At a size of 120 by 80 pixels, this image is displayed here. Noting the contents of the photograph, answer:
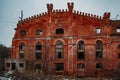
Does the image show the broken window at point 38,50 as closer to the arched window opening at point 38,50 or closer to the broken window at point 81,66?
the arched window opening at point 38,50

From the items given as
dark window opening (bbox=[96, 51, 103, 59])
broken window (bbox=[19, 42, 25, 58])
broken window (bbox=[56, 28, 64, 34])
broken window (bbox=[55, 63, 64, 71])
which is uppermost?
broken window (bbox=[56, 28, 64, 34])

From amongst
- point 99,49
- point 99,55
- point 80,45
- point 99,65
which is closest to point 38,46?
point 80,45

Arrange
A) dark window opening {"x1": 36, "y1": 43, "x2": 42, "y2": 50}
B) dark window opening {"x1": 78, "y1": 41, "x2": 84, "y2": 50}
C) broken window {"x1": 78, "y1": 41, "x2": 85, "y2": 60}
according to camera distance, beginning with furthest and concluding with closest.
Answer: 1. dark window opening {"x1": 36, "y1": 43, "x2": 42, "y2": 50}
2. dark window opening {"x1": 78, "y1": 41, "x2": 84, "y2": 50}
3. broken window {"x1": 78, "y1": 41, "x2": 85, "y2": 60}

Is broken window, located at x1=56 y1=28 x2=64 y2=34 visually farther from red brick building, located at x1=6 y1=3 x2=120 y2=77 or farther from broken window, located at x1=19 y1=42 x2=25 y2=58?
broken window, located at x1=19 y1=42 x2=25 y2=58

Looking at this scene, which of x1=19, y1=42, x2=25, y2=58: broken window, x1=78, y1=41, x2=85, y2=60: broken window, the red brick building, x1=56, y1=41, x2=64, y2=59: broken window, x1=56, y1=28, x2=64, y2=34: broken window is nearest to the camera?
the red brick building

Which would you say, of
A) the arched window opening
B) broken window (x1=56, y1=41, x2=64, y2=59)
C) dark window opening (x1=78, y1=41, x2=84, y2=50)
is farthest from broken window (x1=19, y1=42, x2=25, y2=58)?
dark window opening (x1=78, y1=41, x2=84, y2=50)

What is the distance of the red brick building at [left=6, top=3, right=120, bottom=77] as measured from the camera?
52625 mm

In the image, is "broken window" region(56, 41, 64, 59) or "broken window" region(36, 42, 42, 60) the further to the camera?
"broken window" region(36, 42, 42, 60)

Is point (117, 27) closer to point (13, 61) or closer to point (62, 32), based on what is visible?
point (62, 32)

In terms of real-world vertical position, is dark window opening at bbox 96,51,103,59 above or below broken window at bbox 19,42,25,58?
below

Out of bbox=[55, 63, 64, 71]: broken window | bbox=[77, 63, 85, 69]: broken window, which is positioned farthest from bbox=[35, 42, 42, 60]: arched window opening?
bbox=[77, 63, 85, 69]: broken window

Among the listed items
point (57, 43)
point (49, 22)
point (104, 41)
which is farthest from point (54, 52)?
point (104, 41)

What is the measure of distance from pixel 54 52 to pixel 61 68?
3.09 m

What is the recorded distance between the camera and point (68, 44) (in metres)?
54.5
